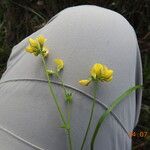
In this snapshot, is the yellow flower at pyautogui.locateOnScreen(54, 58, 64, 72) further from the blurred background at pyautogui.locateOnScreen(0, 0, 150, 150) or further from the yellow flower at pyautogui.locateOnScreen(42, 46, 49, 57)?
the blurred background at pyautogui.locateOnScreen(0, 0, 150, 150)

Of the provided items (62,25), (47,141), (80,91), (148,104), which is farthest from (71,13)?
(148,104)

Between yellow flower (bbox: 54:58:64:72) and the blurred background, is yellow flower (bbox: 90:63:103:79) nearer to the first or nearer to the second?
yellow flower (bbox: 54:58:64:72)

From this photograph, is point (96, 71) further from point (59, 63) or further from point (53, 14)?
point (53, 14)

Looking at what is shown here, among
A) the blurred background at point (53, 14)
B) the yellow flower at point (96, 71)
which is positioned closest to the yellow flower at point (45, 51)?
the yellow flower at point (96, 71)

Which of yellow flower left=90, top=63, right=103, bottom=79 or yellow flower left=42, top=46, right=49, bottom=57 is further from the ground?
yellow flower left=42, top=46, right=49, bottom=57

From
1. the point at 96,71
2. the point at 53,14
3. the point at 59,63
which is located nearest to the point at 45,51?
the point at 59,63

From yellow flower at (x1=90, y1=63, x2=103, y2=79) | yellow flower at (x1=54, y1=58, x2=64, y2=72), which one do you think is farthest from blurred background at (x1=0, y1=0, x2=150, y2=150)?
yellow flower at (x1=90, y1=63, x2=103, y2=79)

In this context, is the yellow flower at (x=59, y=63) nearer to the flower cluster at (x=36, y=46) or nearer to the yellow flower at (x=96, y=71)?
the flower cluster at (x=36, y=46)

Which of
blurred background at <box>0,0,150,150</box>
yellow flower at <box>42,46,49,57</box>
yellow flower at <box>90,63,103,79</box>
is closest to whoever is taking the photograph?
yellow flower at <box>90,63,103,79</box>

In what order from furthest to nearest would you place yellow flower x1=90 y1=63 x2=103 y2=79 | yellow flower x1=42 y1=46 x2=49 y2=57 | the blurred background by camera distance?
the blurred background, yellow flower x1=42 y1=46 x2=49 y2=57, yellow flower x1=90 y1=63 x2=103 y2=79

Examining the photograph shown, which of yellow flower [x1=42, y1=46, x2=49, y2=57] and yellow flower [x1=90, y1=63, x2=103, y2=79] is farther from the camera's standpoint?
yellow flower [x1=42, y1=46, x2=49, y2=57]
